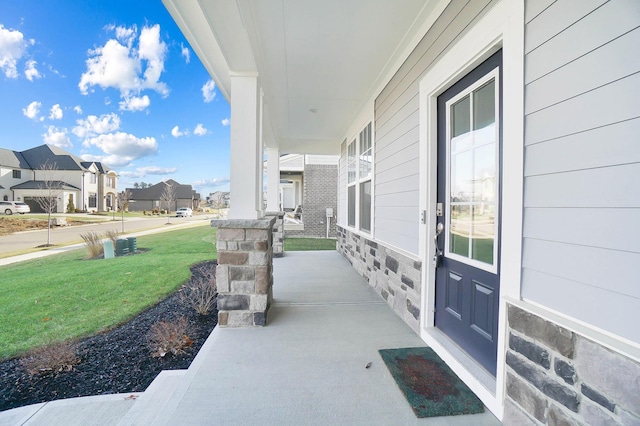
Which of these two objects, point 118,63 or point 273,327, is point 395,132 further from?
point 118,63

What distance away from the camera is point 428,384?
6.18ft

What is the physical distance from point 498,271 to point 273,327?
214 cm

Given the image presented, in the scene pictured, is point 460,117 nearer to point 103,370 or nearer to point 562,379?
point 562,379

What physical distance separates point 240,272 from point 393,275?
181cm

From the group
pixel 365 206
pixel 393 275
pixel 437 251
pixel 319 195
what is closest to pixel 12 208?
pixel 319 195

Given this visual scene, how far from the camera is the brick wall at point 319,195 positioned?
10.9 metres

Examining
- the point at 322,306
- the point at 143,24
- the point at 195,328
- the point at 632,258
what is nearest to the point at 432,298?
the point at 322,306

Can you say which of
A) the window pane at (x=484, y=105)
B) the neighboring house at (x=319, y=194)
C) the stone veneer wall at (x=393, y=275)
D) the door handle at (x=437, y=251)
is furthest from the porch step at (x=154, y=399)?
the neighboring house at (x=319, y=194)

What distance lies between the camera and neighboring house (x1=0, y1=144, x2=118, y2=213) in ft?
67.2

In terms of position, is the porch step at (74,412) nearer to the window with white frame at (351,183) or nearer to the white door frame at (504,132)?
the white door frame at (504,132)

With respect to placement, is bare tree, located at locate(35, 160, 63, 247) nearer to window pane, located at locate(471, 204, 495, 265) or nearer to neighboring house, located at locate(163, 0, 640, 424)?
neighboring house, located at locate(163, 0, 640, 424)

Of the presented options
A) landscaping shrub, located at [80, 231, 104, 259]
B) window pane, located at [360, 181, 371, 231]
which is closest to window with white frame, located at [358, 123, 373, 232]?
window pane, located at [360, 181, 371, 231]

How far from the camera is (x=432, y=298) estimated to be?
2.49 m

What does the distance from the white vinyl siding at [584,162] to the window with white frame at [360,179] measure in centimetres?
307
